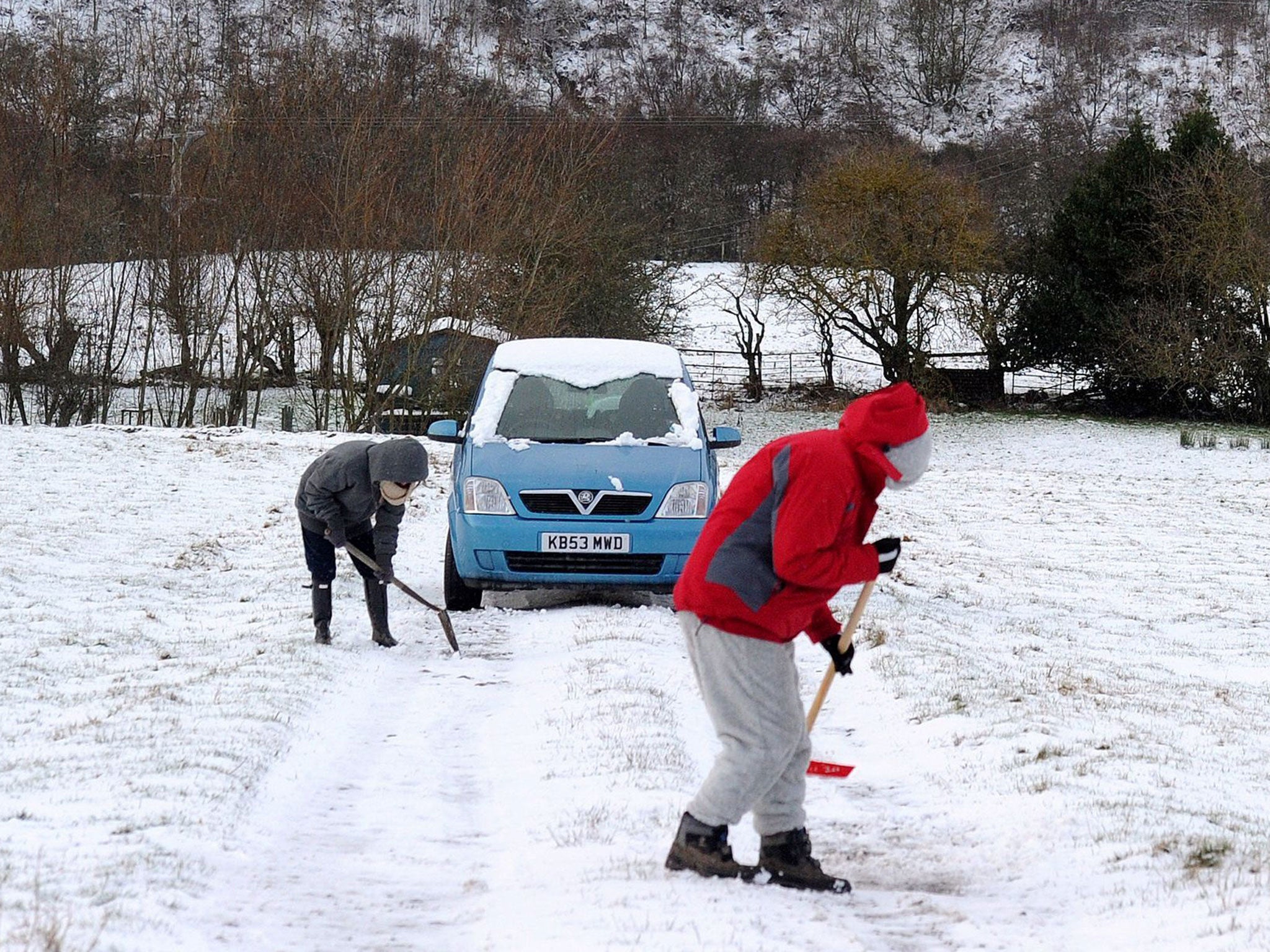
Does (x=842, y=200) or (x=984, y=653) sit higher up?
(x=842, y=200)

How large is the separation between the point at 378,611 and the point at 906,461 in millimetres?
4931

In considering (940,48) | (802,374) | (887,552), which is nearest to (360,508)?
(887,552)

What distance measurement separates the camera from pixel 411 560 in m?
12.2

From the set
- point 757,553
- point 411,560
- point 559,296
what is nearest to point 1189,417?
point 559,296

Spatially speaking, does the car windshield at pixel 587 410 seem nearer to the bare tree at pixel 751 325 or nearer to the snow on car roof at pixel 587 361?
the snow on car roof at pixel 587 361

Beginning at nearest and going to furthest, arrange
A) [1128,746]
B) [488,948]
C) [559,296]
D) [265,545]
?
[488,948] < [1128,746] < [265,545] < [559,296]

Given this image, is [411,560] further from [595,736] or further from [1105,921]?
[1105,921]

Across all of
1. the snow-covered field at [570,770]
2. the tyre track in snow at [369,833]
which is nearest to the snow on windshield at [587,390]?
the snow-covered field at [570,770]

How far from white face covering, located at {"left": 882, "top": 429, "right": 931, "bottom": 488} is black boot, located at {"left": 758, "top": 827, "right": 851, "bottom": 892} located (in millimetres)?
1251

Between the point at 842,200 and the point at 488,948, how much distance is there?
37112mm

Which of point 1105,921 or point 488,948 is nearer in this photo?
point 488,948

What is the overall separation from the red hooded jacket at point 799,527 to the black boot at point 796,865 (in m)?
0.71

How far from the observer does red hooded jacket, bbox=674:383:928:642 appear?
416 centimetres

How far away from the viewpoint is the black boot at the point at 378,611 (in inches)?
330
